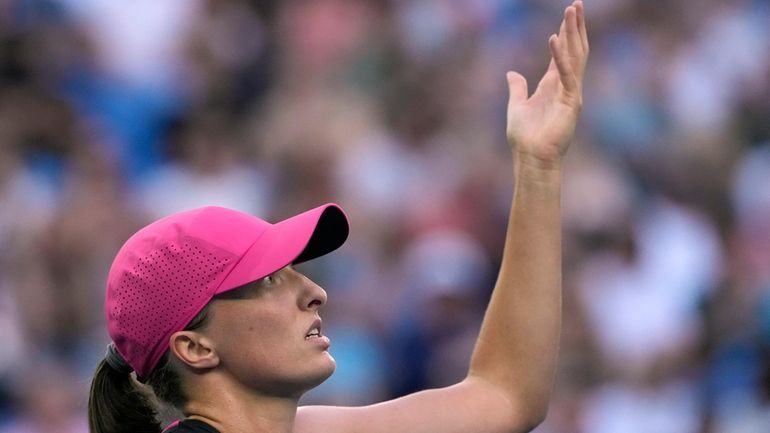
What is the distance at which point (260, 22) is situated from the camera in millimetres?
8539

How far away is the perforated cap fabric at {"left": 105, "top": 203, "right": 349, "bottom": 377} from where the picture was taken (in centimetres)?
280

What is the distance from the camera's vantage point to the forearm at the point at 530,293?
3.23m

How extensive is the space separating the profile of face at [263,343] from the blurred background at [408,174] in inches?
127

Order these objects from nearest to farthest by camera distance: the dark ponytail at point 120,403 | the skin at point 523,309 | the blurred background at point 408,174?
the dark ponytail at point 120,403, the skin at point 523,309, the blurred background at point 408,174

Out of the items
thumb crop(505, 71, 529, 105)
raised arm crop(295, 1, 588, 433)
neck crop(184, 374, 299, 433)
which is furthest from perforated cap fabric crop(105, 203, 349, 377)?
thumb crop(505, 71, 529, 105)

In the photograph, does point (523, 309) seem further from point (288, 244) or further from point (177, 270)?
point (177, 270)

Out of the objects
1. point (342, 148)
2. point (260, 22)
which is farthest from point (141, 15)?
point (342, 148)

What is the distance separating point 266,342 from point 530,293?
2.16ft

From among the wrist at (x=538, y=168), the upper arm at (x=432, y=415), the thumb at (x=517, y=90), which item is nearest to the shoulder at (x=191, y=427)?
the upper arm at (x=432, y=415)

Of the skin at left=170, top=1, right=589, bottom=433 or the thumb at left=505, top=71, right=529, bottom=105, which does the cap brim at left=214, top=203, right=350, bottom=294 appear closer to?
the skin at left=170, top=1, right=589, bottom=433

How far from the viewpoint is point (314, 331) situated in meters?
2.89

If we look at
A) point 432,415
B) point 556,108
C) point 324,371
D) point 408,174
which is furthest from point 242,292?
point 408,174

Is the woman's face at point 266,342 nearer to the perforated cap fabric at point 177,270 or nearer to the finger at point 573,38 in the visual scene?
the perforated cap fabric at point 177,270

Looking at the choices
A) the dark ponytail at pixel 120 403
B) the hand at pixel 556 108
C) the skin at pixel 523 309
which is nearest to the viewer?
the dark ponytail at pixel 120 403
